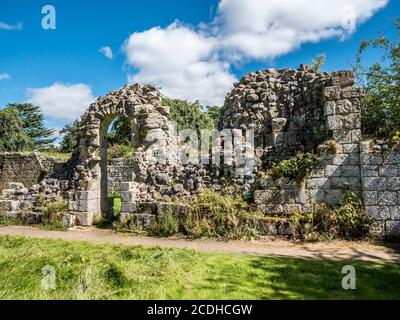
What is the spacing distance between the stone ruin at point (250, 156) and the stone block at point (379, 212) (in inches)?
0.8

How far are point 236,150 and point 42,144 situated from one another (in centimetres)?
3855

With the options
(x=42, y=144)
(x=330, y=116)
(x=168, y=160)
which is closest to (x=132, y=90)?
(x=168, y=160)

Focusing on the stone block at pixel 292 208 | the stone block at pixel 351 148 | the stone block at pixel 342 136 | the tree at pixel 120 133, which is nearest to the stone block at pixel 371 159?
the stone block at pixel 351 148

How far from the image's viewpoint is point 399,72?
9961 millimetres

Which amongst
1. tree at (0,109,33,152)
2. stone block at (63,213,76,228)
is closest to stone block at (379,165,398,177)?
stone block at (63,213,76,228)

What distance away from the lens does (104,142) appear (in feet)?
38.5

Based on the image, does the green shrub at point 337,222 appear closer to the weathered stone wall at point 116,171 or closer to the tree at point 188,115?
the weathered stone wall at point 116,171

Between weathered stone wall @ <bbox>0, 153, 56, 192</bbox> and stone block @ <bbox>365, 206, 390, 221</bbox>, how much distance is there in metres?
15.3

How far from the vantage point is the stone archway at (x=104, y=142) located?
10.6 m

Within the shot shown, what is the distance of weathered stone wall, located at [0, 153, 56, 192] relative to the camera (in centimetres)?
1802

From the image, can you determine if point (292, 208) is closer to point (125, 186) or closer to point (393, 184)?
point (393, 184)

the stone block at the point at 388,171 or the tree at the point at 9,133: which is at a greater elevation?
the tree at the point at 9,133

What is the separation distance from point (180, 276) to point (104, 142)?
7634 millimetres
